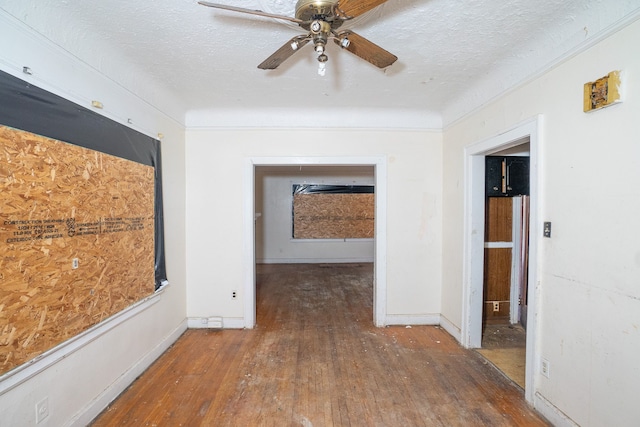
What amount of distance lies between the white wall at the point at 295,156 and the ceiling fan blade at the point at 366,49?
1.61 m

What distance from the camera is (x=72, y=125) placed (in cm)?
162

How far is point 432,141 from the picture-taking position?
324cm

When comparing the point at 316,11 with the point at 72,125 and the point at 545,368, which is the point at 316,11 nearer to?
the point at 72,125

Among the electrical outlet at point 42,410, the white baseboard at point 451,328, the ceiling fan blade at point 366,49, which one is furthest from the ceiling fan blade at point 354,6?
the white baseboard at point 451,328

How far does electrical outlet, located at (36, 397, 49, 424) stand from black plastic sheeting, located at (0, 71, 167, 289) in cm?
110

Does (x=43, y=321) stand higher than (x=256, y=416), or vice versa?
(x=43, y=321)

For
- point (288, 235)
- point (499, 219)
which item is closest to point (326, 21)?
point (499, 219)

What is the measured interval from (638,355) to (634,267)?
0.40 m

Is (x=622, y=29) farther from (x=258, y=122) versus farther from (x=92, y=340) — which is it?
(x=92, y=340)

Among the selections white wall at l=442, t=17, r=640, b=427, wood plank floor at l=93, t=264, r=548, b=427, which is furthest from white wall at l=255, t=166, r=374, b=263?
white wall at l=442, t=17, r=640, b=427

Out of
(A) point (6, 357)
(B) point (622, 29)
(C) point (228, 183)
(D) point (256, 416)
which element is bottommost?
(D) point (256, 416)

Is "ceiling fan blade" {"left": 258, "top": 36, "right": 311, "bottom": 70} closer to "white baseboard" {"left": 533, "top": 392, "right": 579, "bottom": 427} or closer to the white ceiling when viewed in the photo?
the white ceiling

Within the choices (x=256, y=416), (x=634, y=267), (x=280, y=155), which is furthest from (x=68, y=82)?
(x=634, y=267)

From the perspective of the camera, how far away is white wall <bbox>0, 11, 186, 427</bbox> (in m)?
1.35
